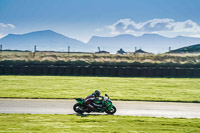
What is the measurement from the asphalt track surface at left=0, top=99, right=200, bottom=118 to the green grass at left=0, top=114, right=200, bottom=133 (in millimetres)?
1427

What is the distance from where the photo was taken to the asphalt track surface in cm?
1317

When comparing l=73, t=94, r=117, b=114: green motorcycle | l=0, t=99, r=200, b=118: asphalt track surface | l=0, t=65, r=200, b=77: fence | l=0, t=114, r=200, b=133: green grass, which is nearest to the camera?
l=0, t=114, r=200, b=133: green grass

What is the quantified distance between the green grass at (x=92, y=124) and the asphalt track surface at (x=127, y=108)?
143 cm

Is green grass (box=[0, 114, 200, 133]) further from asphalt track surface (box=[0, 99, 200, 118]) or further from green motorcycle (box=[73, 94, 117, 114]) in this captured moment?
asphalt track surface (box=[0, 99, 200, 118])

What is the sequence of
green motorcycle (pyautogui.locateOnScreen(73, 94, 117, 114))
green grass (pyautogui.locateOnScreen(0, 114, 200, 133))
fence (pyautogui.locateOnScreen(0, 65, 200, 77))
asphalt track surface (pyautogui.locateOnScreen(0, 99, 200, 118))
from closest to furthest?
green grass (pyautogui.locateOnScreen(0, 114, 200, 133)), green motorcycle (pyautogui.locateOnScreen(73, 94, 117, 114)), asphalt track surface (pyautogui.locateOnScreen(0, 99, 200, 118)), fence (pyautogui.locateOnScreen(0, 65, 200, 77))

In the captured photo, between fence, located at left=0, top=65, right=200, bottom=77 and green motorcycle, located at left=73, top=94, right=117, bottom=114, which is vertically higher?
fence, located at left=0, top=65, right=200, bottom=77

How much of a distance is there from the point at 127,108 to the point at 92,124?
4536 millimetres

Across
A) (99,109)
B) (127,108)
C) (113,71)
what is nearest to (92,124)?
(99,109)

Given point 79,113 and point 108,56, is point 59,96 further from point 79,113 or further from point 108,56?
point 108,56

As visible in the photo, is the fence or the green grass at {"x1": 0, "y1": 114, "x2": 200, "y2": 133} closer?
the green grass at {"x1": 0, "y1": 114, "x2": 200, "y2": 133}

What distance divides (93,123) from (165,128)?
9.14 ft

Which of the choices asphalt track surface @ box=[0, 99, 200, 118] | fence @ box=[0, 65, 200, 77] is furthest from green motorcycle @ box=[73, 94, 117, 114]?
fence @ box=[0, 65, 200, 77]

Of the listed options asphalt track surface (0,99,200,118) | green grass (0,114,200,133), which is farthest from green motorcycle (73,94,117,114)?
green grass (0,114,200,133)

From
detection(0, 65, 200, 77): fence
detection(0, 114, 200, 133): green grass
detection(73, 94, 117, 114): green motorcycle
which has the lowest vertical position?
detection(0, 114, 200, 133): green grass
